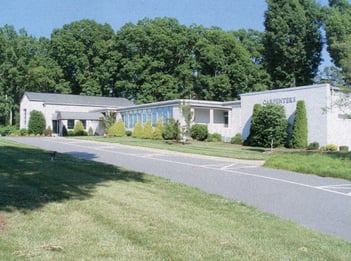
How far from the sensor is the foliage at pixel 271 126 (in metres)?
27.4

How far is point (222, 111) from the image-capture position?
3888 centimetres

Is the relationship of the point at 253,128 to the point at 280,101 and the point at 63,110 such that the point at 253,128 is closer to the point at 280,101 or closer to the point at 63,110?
the point at 280,101

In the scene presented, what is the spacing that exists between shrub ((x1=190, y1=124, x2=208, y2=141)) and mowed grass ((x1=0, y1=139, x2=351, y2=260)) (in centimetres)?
2511

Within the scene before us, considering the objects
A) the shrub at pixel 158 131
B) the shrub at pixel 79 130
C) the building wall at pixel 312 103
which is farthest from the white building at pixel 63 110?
the building wall at pixel 312 103

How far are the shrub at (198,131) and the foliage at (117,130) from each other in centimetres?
874

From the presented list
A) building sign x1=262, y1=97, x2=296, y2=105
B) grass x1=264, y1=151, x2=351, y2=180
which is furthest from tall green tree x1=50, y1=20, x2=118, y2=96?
grass x1=264, y1=151, x2=351, y2=180

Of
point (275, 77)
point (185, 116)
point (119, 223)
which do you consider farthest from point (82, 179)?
point (275, 77)

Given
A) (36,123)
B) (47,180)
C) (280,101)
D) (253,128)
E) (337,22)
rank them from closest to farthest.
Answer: (47,180) < (280,101) < (253,128) < (36,123) < (337,22)

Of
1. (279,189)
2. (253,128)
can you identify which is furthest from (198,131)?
(279,189)

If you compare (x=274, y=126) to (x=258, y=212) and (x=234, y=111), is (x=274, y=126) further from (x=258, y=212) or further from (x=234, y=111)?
(x=258, y=212)

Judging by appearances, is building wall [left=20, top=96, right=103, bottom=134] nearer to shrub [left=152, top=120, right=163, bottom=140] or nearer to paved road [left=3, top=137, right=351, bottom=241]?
shrub [left=152, top=120, right=163, bottom=140]

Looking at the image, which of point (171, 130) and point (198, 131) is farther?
point (198, 131)

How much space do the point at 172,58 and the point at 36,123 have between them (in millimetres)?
21661

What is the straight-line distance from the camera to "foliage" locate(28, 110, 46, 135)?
152ft
